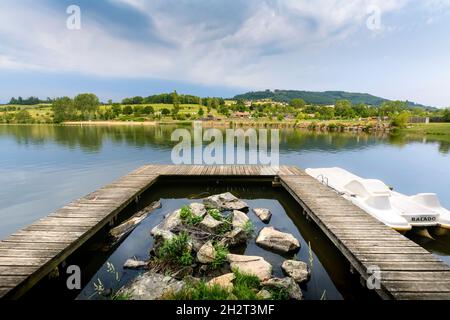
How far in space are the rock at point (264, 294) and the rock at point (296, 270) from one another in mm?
1473

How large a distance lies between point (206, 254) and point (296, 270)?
2433mm

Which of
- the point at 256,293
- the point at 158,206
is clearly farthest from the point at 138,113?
the point at 256,293

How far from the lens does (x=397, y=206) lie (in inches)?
379

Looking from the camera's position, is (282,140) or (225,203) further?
(282,140)

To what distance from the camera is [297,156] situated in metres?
27.0

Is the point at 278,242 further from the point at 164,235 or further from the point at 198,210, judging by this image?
the point at 164,235

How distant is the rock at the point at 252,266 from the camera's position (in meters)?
6.27

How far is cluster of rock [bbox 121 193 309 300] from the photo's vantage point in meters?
5.54

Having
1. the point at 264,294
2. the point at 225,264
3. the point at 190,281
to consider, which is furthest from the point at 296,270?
the point at 190,281

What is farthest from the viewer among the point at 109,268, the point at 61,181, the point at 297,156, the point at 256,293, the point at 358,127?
the point at 358,127

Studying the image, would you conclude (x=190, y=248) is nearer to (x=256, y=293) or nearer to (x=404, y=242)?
(x=256, y=293)

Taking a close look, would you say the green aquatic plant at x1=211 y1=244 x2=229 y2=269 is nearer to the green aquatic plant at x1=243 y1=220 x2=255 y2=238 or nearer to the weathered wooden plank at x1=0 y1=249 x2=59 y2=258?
the green aquatic plant at x1=243 y1=220 x2=255 y2=238

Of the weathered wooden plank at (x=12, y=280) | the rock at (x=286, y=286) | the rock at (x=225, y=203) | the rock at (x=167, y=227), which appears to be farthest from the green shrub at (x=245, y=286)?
the rock at (x=225, y=203)
